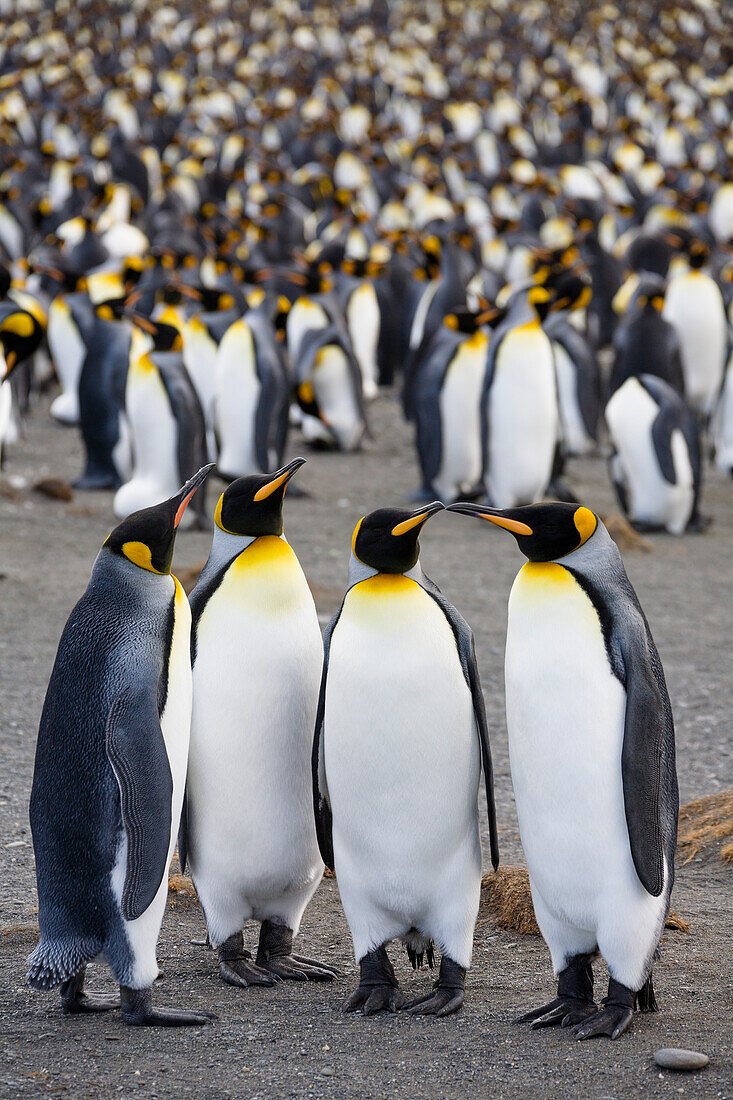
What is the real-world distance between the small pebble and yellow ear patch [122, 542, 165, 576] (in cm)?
139

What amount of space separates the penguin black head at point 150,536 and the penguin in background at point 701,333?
8615mm

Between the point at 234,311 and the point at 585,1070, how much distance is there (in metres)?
8.38

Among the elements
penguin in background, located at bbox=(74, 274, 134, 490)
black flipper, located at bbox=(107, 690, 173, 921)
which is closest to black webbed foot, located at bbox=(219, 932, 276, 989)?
black flipper, located at bbox=(107, 690, 173, 921)

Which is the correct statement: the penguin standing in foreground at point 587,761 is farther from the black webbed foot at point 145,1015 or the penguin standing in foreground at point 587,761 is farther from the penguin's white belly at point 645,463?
the penguin's white belly at point 645,463

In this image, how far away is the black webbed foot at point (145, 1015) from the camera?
2832 mm

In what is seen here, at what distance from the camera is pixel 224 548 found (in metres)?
3.23

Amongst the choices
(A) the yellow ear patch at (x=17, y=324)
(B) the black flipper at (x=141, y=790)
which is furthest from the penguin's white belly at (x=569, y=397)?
(B) the black flipper at (x=141, y=790)

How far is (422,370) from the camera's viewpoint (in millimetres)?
9023

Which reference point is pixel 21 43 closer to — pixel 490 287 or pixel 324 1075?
pixel 490 287

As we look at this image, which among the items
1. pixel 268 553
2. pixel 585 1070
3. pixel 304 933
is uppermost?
pixel 268 553

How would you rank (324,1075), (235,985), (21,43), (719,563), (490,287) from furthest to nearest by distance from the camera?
(21,43) < (490,287) < (719,563) < (235,985) < (324,1075)

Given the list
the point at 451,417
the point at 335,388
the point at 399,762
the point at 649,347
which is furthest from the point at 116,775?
the point at 335,388

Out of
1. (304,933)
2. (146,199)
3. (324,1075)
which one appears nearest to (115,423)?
(304,933)

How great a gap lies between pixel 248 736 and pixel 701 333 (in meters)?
8.66
